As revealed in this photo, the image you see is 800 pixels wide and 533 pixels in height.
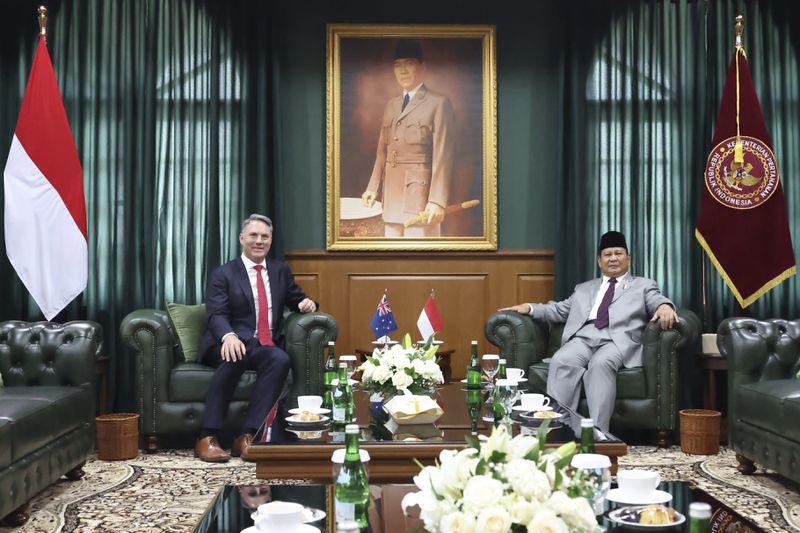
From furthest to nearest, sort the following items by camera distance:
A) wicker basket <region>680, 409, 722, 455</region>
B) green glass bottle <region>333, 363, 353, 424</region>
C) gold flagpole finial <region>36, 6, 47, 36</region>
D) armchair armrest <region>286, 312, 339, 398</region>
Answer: gold flagpole finial <region>36, 6, 47, 36</region> → armchair armrest <region>286, 312, 339, 398</region> → wicker basket <region>680, 409, 722, 455</region> → green glass bottle <region>333, 363, 353, 424</region>

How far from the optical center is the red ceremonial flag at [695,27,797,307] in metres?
5.89

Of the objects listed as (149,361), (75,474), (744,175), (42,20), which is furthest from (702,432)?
(42,20)

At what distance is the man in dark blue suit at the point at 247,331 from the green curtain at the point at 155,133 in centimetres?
63

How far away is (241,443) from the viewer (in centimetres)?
501

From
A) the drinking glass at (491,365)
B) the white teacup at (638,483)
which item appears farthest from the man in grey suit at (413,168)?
the white teacup at (638,483)

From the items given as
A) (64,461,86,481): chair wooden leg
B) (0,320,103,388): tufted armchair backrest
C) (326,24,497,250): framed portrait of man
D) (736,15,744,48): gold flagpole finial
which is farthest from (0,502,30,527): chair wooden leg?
(736,15,744,48): gold flagpole finial

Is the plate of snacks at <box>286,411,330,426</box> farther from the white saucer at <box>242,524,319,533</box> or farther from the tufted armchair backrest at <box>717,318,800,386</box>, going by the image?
the tufted armchair backrest at <box>717,318,800,386</box>

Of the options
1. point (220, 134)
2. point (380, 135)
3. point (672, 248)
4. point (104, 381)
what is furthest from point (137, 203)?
point (672, 248)

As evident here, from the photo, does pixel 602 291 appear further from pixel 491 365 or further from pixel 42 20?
pixel 42 20

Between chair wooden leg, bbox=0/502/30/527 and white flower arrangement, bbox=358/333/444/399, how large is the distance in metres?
1.50

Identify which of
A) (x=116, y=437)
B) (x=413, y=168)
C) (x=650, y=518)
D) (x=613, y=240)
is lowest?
(x=116, y=437)

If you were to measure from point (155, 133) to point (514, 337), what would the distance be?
106 inches

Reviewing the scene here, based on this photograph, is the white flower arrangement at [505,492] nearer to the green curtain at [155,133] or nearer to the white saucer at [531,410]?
the white saucer at [531,410]

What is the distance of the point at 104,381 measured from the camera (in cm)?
579
